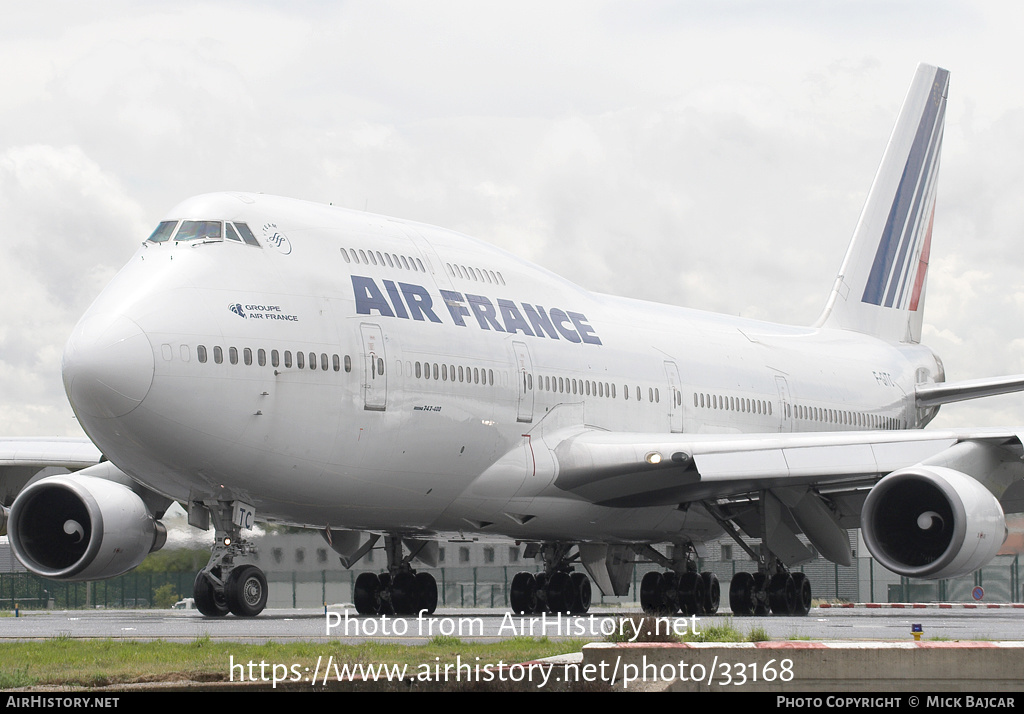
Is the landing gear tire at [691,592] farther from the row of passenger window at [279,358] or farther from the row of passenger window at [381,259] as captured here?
the row of passenger window at [279,358]

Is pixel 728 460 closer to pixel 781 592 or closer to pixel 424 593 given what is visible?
pixel 781 592

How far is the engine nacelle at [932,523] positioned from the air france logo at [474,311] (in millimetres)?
4848

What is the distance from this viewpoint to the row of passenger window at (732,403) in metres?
22.0

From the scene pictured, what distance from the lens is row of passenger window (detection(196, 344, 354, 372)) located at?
14.6 meters

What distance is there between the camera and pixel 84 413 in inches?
569

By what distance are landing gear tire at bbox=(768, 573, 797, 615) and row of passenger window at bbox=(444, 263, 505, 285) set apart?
567cm

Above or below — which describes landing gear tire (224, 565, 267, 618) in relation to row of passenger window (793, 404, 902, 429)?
below

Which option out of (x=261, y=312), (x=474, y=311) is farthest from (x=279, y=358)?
(x=474, y=311)

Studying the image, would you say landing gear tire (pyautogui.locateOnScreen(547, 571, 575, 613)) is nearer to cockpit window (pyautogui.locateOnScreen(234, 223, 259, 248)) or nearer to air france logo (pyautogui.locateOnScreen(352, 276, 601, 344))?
air france logo (pyautogui.locateOnScreen(352, 276, 601, 344))

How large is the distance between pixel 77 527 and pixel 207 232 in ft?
13.0

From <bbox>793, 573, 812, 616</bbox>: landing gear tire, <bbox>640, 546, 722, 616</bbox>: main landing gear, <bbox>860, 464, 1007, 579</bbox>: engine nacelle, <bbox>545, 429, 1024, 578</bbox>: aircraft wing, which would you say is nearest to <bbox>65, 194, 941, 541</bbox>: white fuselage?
<bbox>545, 429, 1024, 578</bbox>: aircraft wing

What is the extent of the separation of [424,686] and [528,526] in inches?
454
